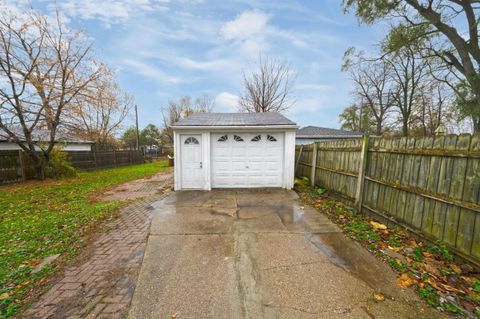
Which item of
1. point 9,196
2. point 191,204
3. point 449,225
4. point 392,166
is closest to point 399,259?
point 449,225

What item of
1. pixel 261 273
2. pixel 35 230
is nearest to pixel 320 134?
pixel 261 273

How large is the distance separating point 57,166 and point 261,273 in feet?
43.2

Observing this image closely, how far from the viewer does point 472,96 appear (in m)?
10.4

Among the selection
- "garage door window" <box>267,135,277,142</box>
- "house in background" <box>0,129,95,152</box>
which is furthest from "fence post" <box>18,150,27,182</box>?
"garage door window" <box>267,135,277,142</box>

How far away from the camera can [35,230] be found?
13.4 feet

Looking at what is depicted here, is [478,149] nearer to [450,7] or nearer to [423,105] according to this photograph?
[450,7]

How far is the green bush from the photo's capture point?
10250 millimetres

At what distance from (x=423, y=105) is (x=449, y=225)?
23.7 m

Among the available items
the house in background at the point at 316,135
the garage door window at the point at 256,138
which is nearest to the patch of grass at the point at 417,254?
the garage door window at the point at 256,138

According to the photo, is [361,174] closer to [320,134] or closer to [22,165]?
[320,134]

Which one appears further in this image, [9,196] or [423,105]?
[423,105]

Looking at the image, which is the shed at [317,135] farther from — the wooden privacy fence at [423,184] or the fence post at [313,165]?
the wooden privacy fence at [423,184]

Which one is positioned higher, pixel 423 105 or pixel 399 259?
pixel 423 105

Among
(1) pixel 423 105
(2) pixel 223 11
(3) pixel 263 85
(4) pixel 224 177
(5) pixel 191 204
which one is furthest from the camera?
(1) pixel 423 105
